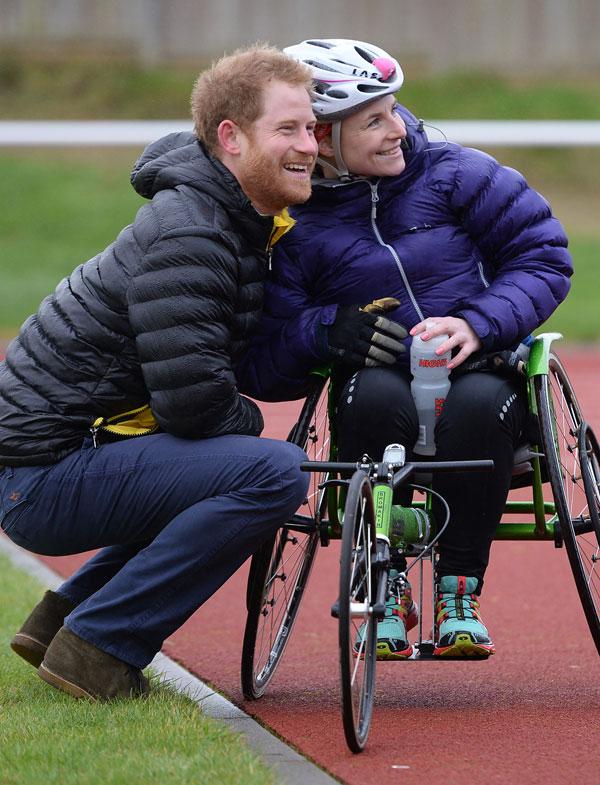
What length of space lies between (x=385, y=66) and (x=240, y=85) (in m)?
0.49

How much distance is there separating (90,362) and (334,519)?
0.87m

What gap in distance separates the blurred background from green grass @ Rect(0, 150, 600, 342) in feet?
0.24

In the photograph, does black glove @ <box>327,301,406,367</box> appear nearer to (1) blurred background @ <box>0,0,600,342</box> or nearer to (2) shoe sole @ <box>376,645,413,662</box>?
(2) shoe sole @ <box>376,645,413,662</box>

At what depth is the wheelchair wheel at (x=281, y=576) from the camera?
15.0 feet

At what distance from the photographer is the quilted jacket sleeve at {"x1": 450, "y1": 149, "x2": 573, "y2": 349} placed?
4477 mm

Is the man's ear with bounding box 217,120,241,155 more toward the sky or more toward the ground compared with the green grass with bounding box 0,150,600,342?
more toward the sky

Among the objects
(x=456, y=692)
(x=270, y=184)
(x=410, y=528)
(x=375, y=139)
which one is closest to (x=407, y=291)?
(x=375, y=139)

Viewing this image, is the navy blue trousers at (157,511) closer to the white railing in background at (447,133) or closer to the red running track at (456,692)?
the red running track at (456,692)

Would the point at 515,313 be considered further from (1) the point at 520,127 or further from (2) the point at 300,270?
(1) the point at 520,127

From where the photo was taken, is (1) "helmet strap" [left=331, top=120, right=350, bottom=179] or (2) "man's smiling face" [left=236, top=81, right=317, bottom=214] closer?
(2) "man's smiling face" [left=236, top=81, right=317, bottom=214]

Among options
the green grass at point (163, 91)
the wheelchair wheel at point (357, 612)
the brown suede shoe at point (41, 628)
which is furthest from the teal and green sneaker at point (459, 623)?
the green grass at point (163, 91)

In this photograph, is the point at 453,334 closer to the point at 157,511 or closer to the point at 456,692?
the point at 157,511

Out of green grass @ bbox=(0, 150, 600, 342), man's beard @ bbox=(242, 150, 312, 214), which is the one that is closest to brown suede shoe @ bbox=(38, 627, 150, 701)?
man's beard @ bbox=(242, 150, 312, 214)

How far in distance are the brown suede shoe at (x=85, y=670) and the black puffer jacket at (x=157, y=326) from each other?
0.51 metres
